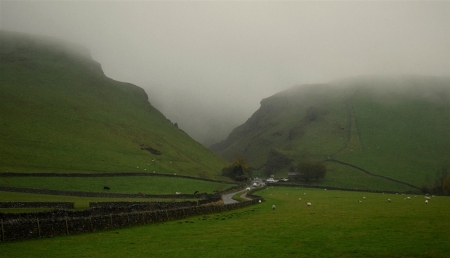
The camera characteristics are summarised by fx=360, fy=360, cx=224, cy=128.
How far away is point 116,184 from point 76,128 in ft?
187

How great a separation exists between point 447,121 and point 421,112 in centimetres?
1637

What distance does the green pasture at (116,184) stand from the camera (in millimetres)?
70688

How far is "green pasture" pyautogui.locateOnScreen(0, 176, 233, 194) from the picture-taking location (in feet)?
232

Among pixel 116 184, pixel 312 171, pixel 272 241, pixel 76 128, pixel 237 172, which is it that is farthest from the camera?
pixel 237 172

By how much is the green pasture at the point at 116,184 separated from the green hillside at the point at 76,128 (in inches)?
424

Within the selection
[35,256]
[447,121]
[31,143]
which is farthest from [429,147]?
[35,256]

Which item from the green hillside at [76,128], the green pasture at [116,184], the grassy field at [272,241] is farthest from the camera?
the green hillside at [76,128]

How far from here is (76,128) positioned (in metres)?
130

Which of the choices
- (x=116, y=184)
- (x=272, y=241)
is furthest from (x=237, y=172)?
(x=272, y=241)

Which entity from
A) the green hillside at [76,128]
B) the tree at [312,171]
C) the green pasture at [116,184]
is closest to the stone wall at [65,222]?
the green pasture at [116,184]

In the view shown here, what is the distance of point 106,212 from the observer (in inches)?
1292

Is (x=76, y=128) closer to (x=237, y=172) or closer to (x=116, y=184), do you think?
(x=116, y=184)

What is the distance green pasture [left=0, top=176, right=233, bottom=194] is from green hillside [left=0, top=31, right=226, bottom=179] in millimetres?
10768

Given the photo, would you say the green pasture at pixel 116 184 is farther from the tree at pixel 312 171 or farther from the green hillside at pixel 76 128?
the tree at pixel 312 171
